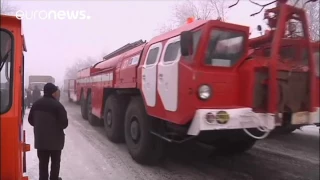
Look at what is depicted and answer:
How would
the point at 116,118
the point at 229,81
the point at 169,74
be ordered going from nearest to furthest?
the point at 229,81, the point at 169,74, the point at 116,118

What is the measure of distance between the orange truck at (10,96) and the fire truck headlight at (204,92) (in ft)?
7.01

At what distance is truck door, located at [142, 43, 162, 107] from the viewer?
5262mm

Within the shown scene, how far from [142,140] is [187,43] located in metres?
2.30

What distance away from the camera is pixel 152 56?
5.64m

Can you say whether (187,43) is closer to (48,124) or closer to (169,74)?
(169,74)

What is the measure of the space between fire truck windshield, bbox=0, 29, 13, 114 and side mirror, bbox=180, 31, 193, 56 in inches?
84.0

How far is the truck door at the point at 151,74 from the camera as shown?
17.3ft

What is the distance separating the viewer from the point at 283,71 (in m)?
4.10

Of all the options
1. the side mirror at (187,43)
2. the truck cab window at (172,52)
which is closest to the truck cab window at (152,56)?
the truck cab window at (172,52)

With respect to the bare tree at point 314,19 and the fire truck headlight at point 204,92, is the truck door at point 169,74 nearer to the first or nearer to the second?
the fire truck headlight at point 204,92

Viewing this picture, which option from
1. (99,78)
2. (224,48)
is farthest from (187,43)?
(99,78)

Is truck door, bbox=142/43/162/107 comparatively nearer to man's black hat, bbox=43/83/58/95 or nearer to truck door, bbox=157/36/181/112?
truck door, bbox=157/36/181/112

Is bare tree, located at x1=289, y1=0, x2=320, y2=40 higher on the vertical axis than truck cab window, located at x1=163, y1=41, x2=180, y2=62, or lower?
higher

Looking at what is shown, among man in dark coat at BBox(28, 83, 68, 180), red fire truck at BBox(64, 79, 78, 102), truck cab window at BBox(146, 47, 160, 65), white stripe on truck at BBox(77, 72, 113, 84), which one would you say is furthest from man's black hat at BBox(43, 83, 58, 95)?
red fire truck at BBox(64, 79, 78, 102)
